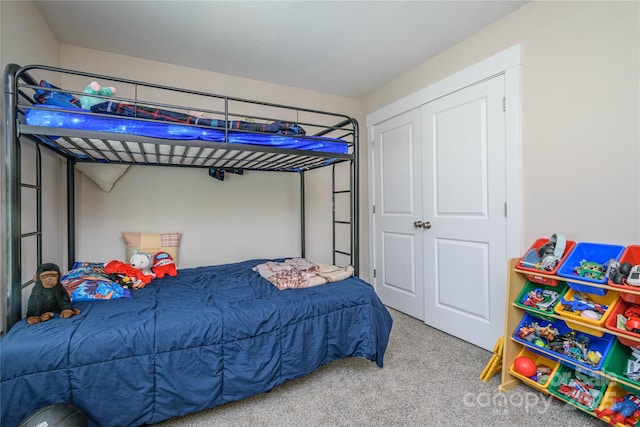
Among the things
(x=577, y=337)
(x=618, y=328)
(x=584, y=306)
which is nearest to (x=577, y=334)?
(x=577, y=337)

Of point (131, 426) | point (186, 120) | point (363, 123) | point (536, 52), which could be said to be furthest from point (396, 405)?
point (363, 123)

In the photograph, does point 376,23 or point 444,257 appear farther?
point 444,257

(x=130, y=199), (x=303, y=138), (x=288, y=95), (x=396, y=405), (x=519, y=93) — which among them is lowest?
(x=396, y=405)

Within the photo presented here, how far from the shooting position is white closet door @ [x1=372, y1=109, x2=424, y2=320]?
109 inches

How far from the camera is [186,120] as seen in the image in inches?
67.1

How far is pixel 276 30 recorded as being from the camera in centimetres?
216

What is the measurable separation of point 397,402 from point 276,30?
251 cm

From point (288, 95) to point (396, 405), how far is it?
288 centimetres

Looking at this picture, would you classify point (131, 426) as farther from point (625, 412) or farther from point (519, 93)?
point (519, 93)

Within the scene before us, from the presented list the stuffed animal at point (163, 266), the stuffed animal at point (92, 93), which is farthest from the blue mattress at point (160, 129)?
the stuffed animal at point (163, 266)

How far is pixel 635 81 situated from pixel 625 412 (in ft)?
5.18

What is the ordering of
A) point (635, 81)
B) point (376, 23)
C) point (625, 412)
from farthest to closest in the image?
point (376, 23) → point (635, 81) → point (625, 412)

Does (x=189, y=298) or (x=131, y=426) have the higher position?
(x=189, y=298)

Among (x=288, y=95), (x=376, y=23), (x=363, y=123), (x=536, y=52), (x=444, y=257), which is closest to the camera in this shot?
(x=536, y=52)
